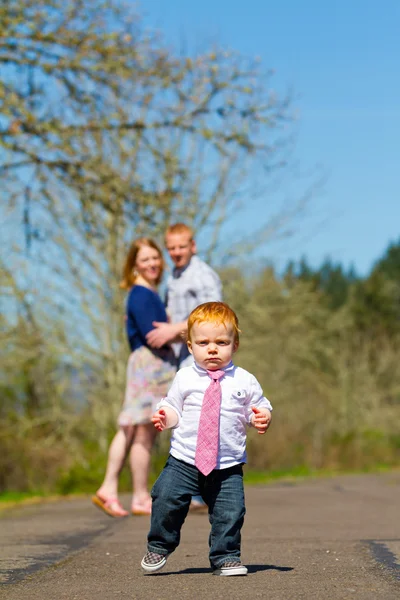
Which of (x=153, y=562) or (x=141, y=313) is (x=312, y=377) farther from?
Answer: (x=153, y=562)

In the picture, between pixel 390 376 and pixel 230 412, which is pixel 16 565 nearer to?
pixel 230 412

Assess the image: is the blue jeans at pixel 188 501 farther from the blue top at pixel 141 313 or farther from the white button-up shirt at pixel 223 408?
the blue top at pixel 141 313

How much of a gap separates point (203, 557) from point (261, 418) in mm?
860

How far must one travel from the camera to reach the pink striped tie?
3873 mm

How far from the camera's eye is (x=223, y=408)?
3.96m

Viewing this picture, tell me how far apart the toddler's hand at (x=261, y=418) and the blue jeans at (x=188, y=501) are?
212 millimetres

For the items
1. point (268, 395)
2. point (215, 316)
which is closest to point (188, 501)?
point (215, 316)

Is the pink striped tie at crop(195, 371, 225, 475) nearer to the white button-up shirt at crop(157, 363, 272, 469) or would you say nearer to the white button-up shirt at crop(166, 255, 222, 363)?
the white button-up shirt at crop(157, 363, 272, 469)

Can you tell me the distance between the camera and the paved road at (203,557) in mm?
3311

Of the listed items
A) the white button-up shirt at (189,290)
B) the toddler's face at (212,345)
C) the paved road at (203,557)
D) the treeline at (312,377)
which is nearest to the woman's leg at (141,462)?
the paved road at (203,557)

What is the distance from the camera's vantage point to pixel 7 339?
44.5 ft

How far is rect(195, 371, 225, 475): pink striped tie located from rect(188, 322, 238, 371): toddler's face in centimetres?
10

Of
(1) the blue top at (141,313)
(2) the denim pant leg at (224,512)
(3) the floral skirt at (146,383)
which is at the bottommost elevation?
(2) the denim pant leg at (224,512)

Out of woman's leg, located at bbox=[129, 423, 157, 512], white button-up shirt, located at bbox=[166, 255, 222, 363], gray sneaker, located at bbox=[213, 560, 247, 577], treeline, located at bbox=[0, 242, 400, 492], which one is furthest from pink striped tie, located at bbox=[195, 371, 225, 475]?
treeline, located at bbox=[0, 242, 400, 492]
